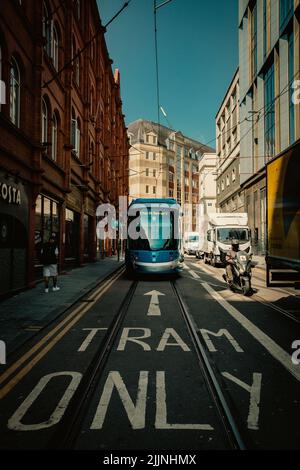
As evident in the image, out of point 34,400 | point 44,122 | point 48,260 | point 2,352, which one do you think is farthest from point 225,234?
point 34,400

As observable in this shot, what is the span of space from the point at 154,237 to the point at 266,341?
931 cm

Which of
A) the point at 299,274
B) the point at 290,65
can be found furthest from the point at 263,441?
the point at 290,65

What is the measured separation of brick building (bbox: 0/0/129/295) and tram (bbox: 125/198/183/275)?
3.86 metres

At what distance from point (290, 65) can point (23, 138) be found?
20.3 m

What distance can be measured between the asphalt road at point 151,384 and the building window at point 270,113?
22.7 meters

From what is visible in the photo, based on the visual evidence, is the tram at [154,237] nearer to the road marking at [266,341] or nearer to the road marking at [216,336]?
the road marking at [266,341]

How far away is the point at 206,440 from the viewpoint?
3154 millimetres

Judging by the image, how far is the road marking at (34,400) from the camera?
11.2 ft

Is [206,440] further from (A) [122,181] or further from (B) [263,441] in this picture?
(A) [122,181]

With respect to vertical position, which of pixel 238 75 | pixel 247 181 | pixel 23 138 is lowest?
pixel 23 138

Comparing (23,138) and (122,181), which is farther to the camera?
(122,181)

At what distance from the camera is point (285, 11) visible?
25.0 m

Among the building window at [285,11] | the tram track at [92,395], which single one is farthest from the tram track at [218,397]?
the building window at [285,11]

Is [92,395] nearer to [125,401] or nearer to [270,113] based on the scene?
[125,401]
